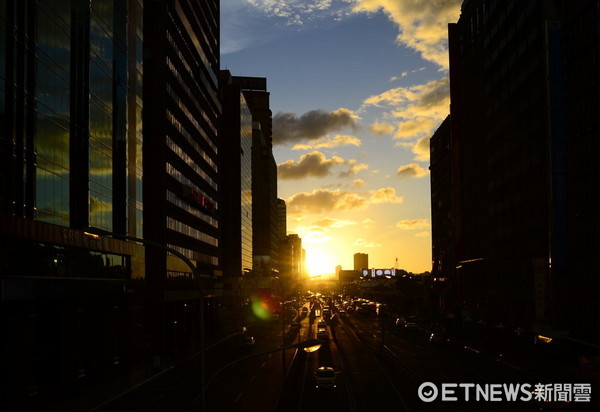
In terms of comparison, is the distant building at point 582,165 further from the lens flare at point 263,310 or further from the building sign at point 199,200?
the lens flare at point 263,310

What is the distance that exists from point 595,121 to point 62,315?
55908mm

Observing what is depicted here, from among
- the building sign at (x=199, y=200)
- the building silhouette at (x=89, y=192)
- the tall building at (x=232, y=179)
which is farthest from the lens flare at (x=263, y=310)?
the building silhouette at (x=89, y=192)

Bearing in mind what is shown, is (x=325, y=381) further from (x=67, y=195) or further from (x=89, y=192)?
(x=89, y=192)

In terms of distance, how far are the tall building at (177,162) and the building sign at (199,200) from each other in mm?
152

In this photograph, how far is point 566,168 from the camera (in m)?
75.8

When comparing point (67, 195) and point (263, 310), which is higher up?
point (67, 195)

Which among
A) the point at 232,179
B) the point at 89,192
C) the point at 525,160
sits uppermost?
the point at 232,179

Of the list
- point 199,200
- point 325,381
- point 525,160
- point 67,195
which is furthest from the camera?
point 199,200

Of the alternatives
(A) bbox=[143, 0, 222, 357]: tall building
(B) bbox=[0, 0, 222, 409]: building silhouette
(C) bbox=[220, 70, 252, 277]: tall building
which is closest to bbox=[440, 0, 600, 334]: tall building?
(B) bbox=[0, 0, 222, 409]: building silhouette

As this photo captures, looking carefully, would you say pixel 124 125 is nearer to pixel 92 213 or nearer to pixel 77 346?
pixel 92 213

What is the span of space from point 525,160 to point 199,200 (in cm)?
4931

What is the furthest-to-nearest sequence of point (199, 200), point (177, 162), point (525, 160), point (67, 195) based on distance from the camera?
point (199, 200), point (177, 162), point (525, 160), point (67, 195)

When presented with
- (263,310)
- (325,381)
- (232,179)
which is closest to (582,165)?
(325,381)

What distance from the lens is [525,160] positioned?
9175 cm
